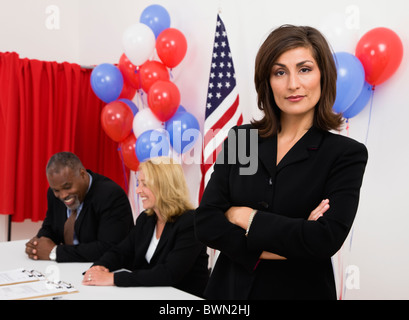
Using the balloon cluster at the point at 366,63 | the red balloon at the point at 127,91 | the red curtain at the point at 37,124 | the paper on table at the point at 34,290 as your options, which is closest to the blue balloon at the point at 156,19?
the red balloon at the point at 127,91

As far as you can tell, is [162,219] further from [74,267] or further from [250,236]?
[250,236]

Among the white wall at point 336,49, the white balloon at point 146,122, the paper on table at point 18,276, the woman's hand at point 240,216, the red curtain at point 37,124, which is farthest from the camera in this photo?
the red curtain at point 37,124

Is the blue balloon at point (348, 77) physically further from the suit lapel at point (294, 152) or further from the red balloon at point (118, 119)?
the red balloon at point (118, 119)

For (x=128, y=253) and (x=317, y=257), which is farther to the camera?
(x=128, y=253)

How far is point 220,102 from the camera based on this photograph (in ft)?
11.6

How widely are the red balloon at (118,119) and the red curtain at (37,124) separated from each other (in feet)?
2.43

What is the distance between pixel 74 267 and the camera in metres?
2.50

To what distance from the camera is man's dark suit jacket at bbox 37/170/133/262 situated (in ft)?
9.39

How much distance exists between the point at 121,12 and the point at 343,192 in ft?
14.5

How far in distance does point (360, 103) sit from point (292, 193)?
4.81 ft

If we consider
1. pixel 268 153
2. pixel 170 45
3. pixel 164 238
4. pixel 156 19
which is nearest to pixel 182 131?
pixel 170 45

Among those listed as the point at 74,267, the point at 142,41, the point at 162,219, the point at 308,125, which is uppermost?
the point at 142,41

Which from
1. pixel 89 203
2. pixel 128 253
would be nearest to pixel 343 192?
pixel 128 253

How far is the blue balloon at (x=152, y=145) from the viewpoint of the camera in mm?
3525
